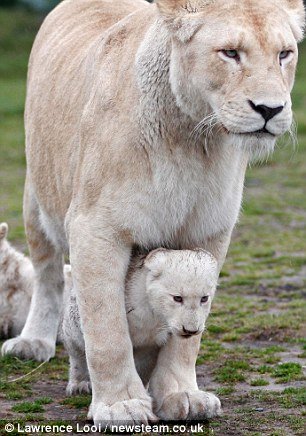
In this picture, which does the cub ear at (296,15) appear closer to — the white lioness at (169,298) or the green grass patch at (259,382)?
the white lioness at (169,298)

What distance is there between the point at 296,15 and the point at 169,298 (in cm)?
122

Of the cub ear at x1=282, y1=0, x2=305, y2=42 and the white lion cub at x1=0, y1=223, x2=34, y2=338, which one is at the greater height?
the cub ear at x1=282, y1=0, x2=305, y2=42

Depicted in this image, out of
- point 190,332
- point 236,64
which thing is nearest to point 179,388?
point 190,332

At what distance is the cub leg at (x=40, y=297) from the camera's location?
629 cm

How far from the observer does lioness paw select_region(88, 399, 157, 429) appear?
15.1 feet

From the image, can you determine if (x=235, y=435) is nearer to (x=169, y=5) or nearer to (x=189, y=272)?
(x=189, y=272)

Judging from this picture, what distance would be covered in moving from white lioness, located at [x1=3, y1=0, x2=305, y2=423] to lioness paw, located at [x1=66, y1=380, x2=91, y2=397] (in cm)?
63

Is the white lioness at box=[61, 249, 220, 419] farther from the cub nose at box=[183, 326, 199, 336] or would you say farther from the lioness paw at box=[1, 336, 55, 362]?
the lioness paw at box=[1, 336, 55, 362]

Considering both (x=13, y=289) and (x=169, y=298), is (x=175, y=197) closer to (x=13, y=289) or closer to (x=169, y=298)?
(x=169, y=298)

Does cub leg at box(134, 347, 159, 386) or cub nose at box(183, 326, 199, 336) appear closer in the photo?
cub nose at box(183, 326, 199, 336)

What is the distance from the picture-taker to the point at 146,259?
468 cm

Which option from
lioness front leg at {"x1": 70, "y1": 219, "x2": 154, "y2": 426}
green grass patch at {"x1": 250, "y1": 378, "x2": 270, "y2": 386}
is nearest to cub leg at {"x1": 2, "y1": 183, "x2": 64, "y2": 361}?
green grass patch at {"x1": 250, "y1": 378, "x2": 270, "y2": 386}

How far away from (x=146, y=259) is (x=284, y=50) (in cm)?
101

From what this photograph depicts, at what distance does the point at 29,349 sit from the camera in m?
6.26
